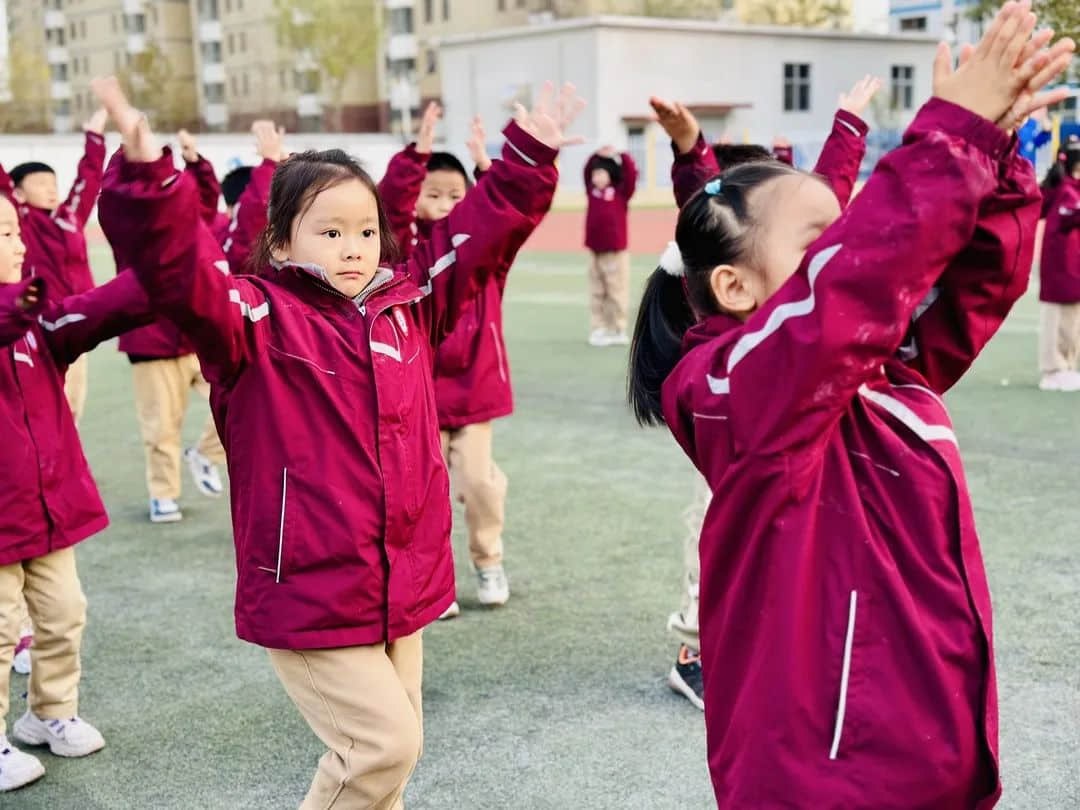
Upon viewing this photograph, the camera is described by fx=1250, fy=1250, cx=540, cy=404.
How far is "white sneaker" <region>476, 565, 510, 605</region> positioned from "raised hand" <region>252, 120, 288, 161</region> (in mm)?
1620

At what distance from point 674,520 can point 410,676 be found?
3027 mm

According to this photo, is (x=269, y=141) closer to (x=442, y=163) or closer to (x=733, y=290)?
(x=442, y=163)

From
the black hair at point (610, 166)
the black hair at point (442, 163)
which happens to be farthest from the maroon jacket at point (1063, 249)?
the black hair at point (442, 163)

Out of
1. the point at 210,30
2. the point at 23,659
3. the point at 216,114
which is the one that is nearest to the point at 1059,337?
the point at 23,659

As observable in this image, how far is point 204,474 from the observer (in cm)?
636

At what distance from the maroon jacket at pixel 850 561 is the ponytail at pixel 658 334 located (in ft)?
0.97

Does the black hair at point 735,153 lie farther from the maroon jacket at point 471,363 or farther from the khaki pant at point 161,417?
the khaki pant at point 161,417

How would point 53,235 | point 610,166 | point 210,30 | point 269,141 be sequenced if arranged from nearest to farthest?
point 269,141 → point 53,235 → point 610,166 → point 210,30

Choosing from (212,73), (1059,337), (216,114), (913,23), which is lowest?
(1059,337)

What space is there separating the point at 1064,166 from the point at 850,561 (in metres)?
7.72

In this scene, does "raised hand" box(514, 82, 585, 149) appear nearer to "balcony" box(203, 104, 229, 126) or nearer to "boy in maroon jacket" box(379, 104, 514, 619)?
"boy in maroon jacket" box(379, 104, 514, 619)

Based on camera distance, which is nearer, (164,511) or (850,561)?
(850,561)

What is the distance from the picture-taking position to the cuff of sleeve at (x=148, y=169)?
1.90 meters

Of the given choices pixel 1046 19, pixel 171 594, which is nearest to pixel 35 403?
pixel 171 594
